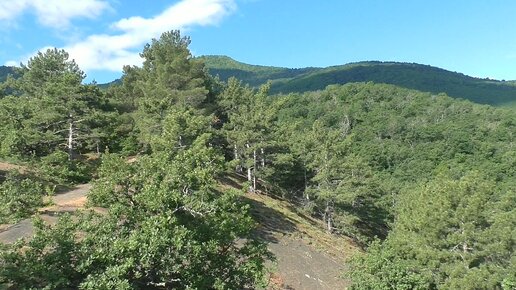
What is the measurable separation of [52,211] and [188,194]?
39.3 feet

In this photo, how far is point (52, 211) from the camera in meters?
23.3

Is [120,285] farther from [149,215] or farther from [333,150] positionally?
[333,150]

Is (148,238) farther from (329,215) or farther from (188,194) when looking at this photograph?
(329,215)

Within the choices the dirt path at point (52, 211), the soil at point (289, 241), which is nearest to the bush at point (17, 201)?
the dirt path at point (52, 211)

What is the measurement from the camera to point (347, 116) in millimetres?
128875

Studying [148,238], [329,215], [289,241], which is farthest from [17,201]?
[329,215]

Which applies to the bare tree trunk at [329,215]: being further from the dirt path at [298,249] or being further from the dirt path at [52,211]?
the dirt path at [52,211]

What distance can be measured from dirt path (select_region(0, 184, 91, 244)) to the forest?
1014 millimetres

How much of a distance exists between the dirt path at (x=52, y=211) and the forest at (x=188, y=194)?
39.9 inches

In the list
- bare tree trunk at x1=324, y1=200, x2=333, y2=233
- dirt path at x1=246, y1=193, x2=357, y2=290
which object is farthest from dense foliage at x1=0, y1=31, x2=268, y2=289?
bare tree trunk at x1=324, y1=200, x2=333, y2=233

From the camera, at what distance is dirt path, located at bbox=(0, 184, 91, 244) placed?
19.1 metres

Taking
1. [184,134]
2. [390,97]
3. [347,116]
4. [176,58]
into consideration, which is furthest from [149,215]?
[390,97]

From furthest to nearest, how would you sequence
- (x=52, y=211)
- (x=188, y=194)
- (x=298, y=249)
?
(x=298, y=249)
(x=52, y=211)
(x=188, y=194)

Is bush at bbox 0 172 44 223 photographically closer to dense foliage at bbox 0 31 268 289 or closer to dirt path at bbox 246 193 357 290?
dense foliage at bbox 0 31 268 289
